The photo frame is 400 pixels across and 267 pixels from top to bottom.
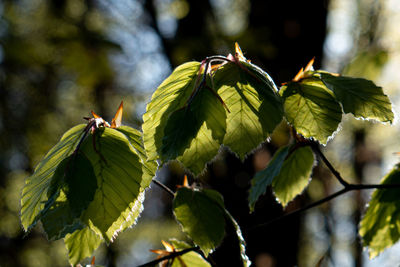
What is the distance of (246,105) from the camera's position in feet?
1.69

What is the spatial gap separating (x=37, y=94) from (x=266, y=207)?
5.26 metres

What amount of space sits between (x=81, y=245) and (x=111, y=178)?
206 mm

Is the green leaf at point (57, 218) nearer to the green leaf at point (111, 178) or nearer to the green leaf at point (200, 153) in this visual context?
the green leaf at point (111, 178)

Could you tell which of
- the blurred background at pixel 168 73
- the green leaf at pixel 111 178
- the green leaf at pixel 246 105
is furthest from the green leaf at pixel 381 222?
the green leaf at pixel 111 178

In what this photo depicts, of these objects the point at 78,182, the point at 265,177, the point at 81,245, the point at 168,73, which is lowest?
the point at 168,73

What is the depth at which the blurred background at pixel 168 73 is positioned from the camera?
185 centimetres

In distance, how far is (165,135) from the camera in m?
0.45

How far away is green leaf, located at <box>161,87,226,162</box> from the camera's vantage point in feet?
1.42

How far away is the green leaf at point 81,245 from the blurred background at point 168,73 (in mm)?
227

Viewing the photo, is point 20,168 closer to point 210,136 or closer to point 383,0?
point 210,136

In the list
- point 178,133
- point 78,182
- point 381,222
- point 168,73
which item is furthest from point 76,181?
point 168,73

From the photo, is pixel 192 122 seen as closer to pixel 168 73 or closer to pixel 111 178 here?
pixel 111 178

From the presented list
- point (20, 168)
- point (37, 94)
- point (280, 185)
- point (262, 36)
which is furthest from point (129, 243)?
point (280, 185)

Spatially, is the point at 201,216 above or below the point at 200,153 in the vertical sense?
below
